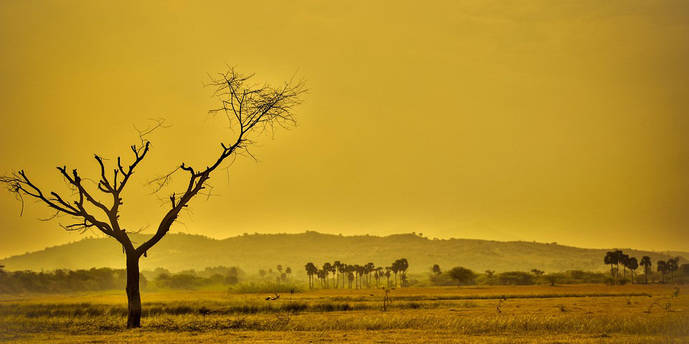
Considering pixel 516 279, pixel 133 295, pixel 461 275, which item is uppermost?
pixel 133 295

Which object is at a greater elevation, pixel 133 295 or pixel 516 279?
pixel 133 295

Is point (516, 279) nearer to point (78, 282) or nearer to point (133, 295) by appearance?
point (78, 282)

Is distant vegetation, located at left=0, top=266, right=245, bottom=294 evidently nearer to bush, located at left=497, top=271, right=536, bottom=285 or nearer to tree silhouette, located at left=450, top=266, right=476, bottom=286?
tree silhouette, located at left=450, top=266, right=476, bottom=286

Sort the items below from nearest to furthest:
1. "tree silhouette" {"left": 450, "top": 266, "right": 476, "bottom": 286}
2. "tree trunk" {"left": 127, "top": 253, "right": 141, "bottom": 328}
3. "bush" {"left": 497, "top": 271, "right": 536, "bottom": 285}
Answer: "tree trunk" {"left": 127, "top": 253, "right": 141, "bottom": 328} → "bush" {"left": 497, "top": 271, "right": 536, "bottom": 285} → "tree silhouette" {"left": 450, "top": 266, "right": 476, "bottom": 286}

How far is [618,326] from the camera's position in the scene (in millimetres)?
32750

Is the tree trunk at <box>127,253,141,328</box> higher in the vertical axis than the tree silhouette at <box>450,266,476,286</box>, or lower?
higher

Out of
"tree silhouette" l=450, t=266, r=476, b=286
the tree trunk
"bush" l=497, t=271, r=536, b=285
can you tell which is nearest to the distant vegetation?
"tree silhouette" l=450, t=266, r=476, b=286

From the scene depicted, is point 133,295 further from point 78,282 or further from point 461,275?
point 461,275

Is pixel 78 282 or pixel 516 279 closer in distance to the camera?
pixel 78 282

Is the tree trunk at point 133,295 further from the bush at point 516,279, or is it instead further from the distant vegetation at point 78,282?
the bush at point 516,279

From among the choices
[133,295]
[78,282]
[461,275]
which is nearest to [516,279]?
[461,275]

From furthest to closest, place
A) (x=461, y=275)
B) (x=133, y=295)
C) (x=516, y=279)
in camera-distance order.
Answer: (x=461, y=275), (x=516, y=279), (x=133, y=295)

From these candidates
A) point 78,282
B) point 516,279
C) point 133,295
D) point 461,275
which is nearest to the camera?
point 133,295

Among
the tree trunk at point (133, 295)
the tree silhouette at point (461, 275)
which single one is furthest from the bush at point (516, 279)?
the tree trunk at point (133, 295)
